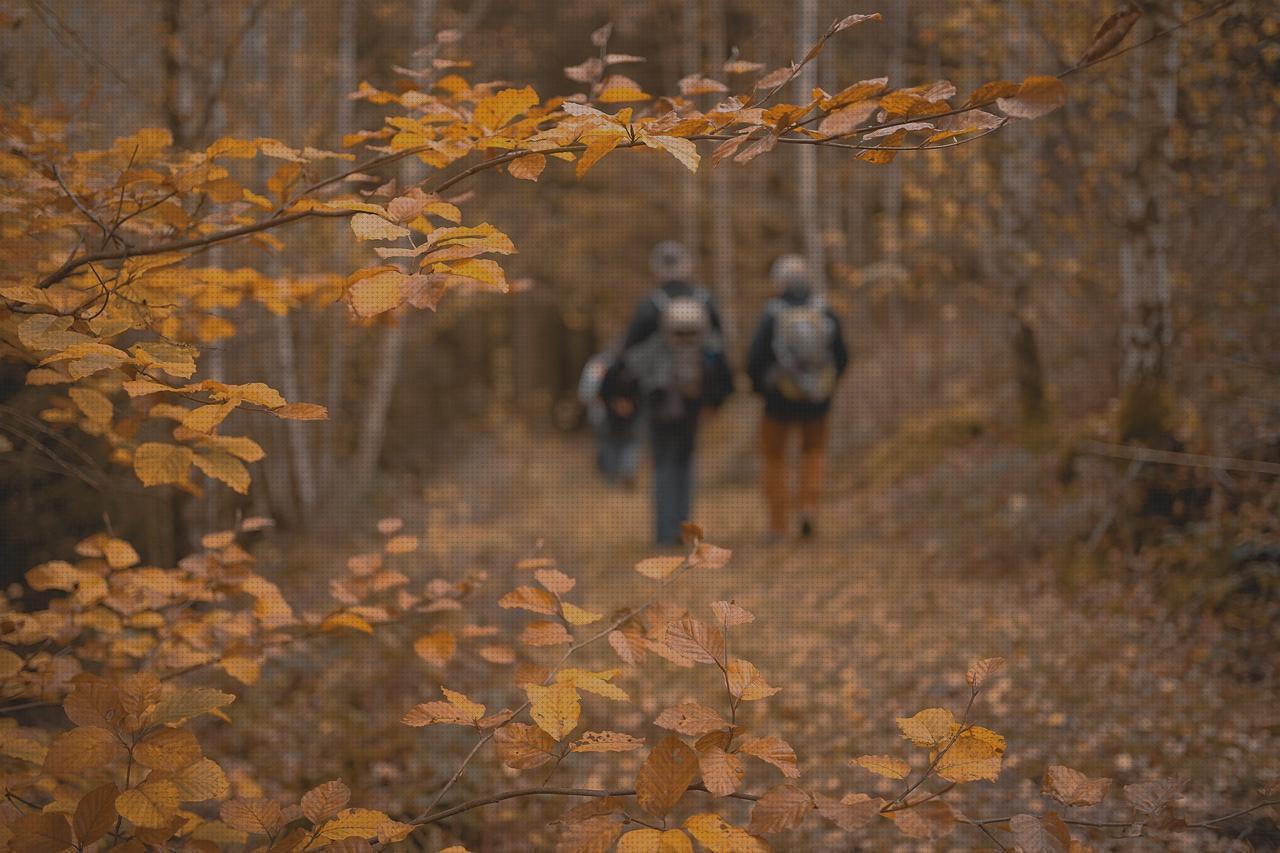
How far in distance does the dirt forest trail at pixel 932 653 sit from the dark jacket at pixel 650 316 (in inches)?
58.8

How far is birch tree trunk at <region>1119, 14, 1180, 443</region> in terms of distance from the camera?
4188 mm

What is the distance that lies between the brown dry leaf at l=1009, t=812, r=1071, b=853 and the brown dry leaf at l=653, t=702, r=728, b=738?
0.41 meters

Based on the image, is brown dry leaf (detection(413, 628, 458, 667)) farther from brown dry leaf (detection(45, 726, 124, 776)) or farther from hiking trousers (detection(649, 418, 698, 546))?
hiking trousers (detection(649, 418, 698, 546))

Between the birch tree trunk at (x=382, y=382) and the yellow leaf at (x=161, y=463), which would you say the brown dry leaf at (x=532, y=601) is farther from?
the birch tree trunk at (x=382, y=382)

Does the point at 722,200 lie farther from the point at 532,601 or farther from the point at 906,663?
the point at 532,601

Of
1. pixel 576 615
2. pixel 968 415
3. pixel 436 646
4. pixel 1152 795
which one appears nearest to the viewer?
pixel 1152 795

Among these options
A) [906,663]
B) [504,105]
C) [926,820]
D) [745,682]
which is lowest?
[906,663]

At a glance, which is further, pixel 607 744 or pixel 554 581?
pixel 554 581

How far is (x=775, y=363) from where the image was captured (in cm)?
586

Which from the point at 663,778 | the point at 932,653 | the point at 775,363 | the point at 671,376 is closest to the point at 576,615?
the point at 663,778

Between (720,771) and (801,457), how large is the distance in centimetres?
507

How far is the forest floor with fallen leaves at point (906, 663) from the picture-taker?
2783mm

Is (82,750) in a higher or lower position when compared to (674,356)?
lower

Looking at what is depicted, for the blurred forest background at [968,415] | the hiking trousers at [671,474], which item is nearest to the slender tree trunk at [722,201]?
the blurred forest background at [968,415]
